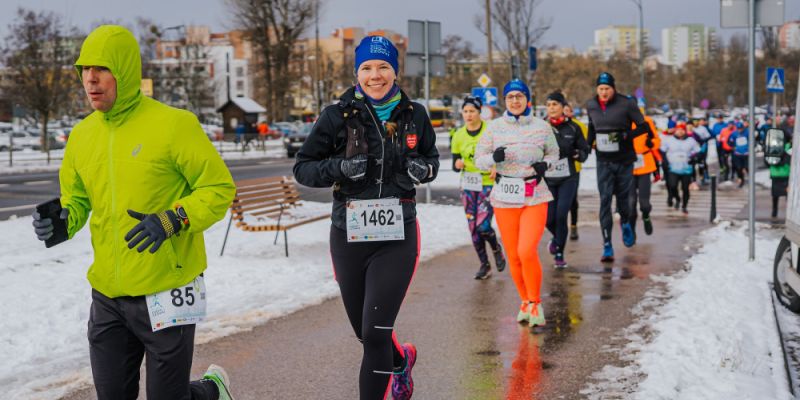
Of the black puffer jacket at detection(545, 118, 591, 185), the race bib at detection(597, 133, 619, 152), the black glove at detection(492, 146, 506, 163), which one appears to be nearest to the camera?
the black glove at detection(492, 146, 506, 163)

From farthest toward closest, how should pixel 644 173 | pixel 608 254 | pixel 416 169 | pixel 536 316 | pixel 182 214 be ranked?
pixel 644 173, pixel 608 254, pixel 536 316, pixel 416 169, pixel 182 214

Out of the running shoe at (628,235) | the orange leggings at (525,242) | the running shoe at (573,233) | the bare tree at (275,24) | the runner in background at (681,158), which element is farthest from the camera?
the bare tree at (275,24)

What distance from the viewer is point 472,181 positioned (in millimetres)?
9391

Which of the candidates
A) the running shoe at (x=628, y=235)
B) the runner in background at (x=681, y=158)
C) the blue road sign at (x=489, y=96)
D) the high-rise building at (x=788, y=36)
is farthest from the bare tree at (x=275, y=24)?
the running shoe at (x=628, y=235)

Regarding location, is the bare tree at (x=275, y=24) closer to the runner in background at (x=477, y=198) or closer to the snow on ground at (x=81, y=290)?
the snow on ground at (x=81, y=290)

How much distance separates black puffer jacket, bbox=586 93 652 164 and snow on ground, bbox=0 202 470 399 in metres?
2.48

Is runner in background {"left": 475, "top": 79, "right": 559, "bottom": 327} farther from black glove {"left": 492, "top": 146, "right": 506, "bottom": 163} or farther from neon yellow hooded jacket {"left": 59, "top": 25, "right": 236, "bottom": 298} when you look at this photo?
neon yellow hooded jacket {"left": 59, "top": 25, "right": 236, "bottom": 298}

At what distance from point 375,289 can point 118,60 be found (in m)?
1.60

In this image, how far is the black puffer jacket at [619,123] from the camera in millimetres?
10266

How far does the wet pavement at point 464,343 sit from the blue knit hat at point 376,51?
196 centimetres

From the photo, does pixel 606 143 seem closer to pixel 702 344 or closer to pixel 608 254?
pixel 608 254

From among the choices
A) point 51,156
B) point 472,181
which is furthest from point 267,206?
point 51,156

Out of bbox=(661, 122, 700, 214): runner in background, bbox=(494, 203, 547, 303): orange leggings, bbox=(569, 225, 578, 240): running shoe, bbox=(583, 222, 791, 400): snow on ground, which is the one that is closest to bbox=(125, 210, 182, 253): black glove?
bbox=(583, 222, 791, 400): snow on ground

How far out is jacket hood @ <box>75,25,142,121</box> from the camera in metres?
3.48
